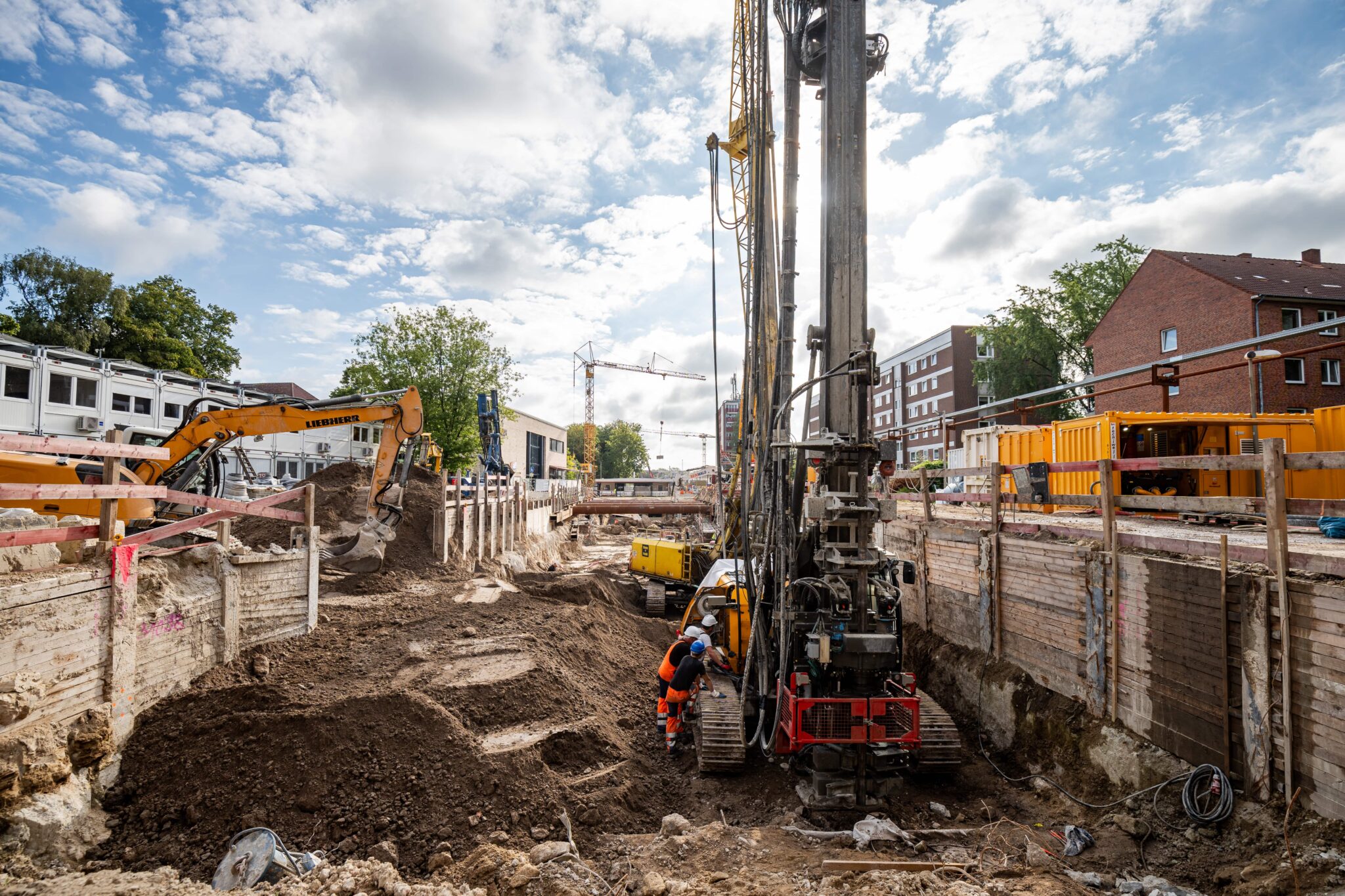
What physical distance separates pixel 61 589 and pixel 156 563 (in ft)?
5.12

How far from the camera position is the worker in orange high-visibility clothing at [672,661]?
743cm

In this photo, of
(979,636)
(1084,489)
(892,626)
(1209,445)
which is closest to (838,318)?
(892,626)

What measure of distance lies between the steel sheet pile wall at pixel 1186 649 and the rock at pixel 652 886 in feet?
13.6

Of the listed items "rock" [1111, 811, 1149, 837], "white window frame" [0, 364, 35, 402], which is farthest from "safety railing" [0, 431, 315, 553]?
"white window frame" [0, 364, 35, 402]

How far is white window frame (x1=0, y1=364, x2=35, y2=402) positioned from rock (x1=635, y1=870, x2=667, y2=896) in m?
24.5

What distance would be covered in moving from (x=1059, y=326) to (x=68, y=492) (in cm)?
4224

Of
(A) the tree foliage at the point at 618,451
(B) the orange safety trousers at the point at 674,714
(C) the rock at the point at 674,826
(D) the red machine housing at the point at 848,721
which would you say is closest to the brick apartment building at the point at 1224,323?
(D) the red machine housing at the point at 848,721

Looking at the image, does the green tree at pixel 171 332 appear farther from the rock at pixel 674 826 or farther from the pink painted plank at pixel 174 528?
the rock at pixel 674 826

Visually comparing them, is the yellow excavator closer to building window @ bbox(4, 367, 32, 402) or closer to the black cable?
the black cable

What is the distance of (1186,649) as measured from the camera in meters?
5.20

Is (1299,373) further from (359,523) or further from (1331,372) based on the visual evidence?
(359,523)

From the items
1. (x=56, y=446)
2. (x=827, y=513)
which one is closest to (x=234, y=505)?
(x=56, y=446)

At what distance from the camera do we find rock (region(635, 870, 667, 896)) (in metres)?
4.13

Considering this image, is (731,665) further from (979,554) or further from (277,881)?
(277,881)
